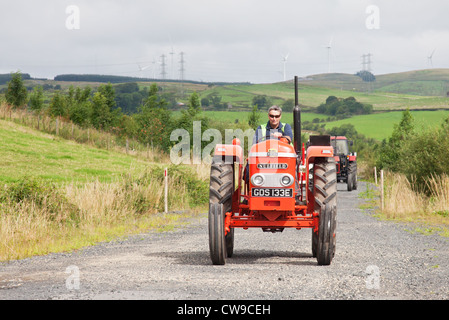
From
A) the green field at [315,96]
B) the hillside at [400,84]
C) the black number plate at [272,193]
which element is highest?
the hillside at [400,84]

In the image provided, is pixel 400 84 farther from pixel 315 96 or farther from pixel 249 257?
pixel 249 257

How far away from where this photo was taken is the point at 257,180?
10.5 metres

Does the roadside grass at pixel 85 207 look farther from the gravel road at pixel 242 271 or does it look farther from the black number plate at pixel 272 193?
the black number plate at pixel 272 193

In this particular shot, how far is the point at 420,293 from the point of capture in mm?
8172

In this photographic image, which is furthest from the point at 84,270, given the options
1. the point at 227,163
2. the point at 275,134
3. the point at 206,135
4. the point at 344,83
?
the point at 344,83

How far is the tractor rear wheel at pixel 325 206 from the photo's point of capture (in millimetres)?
10531

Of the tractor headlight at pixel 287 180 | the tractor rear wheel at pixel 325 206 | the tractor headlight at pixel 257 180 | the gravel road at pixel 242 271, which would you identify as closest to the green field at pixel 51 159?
the gravel road at pixel 242 271

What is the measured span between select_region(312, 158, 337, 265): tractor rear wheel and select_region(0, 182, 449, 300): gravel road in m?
0.27

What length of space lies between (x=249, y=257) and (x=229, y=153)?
2270mm

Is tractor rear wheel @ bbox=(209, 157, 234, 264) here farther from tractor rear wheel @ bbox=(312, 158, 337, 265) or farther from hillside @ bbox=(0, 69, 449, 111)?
hillside @ bbox=(0, 69, 449, 111)

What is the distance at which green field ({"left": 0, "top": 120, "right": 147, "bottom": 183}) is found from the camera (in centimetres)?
3431

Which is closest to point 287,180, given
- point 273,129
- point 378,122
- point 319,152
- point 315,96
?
point 319,152

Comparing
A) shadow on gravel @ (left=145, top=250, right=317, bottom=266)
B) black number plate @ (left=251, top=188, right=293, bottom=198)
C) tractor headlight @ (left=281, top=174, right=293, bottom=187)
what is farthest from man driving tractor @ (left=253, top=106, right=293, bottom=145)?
shadow on gravel @ (left=145, top=250, right=317, bottom=266)
